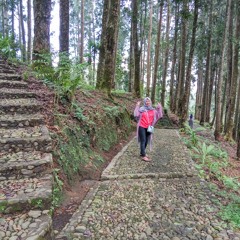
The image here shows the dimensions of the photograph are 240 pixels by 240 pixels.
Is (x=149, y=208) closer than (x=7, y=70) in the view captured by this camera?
Yes

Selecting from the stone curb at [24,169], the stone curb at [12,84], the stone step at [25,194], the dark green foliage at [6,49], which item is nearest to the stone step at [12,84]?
the stone curb at [12,84]

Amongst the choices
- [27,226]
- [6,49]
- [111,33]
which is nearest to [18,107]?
[27,226]

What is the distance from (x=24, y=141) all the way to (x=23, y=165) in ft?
2.13

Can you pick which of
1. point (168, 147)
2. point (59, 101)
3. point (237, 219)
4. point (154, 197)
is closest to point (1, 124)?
point (59, 101)

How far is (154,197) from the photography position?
13.8 feet

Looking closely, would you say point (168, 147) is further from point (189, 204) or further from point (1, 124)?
point (1, 124)

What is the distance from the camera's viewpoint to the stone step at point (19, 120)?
4766 mm

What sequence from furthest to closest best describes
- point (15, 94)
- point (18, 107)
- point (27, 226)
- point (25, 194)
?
point (15, 94), point (18, 107), point (25, 194), point (27, 226)

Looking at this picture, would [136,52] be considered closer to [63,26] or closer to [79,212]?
[63,26]

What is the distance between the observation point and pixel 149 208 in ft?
12.5

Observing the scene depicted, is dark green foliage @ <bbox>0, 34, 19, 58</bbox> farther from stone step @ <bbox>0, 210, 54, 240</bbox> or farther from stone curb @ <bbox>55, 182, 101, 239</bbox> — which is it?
stone step @ <bbox>0, 210, 54, 240</bbox>

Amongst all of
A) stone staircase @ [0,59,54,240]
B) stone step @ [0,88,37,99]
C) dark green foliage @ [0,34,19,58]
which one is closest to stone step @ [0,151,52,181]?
stone staircase @ [0,59,54,240]

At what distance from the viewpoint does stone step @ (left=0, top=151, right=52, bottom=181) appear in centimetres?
359

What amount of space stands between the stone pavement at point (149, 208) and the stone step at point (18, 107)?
2.13 meters
